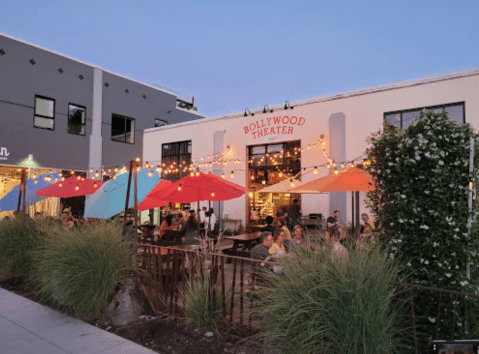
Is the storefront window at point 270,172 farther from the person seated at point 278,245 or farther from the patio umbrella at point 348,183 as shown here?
the person seated at point 278,245

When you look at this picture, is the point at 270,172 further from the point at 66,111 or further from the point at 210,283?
the point at 66,111

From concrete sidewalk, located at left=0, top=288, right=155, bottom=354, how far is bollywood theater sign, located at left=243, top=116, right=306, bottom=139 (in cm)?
1112

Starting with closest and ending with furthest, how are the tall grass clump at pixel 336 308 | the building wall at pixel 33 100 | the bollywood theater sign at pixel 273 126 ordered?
the tall grass clump at pixel 336 308, the bollywood theater sign at pixel 273 126, the building wall at pixel 33 100

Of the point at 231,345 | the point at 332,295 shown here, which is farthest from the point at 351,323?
the point at 231,345

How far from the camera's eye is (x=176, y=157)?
18.7m

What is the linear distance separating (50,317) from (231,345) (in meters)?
2.94

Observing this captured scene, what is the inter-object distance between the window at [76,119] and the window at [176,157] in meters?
5.21

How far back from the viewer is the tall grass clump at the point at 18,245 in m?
7.01

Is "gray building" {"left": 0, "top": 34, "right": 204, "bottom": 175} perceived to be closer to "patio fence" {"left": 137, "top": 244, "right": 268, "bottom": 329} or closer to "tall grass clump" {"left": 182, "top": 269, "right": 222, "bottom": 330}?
"patio fence" {"left": 137, "top": 244, "right": 268, "bottom": 329}

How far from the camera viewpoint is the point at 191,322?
→ 442 centimetres

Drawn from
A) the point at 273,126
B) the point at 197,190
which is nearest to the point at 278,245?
the point at 197,190

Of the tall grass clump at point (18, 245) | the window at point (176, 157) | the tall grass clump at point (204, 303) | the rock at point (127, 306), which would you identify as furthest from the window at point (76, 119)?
the tall grass clump at point (204, 303)

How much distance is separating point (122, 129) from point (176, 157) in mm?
6065

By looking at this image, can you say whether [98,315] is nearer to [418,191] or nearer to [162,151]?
[418,191]
